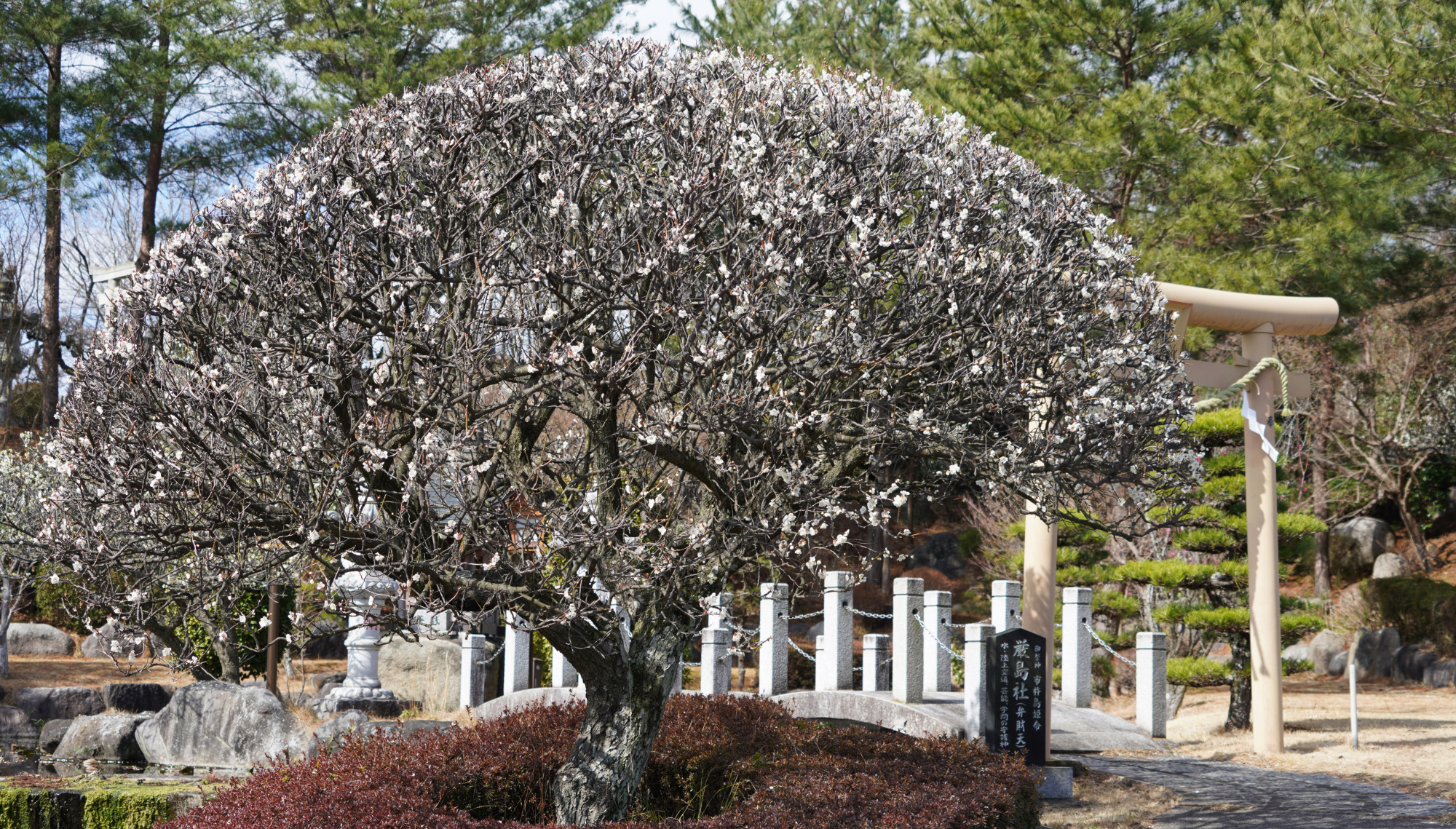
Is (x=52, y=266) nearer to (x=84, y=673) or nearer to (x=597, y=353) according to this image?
(x=84, y=673)

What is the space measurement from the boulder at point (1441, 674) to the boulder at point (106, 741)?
2009cm

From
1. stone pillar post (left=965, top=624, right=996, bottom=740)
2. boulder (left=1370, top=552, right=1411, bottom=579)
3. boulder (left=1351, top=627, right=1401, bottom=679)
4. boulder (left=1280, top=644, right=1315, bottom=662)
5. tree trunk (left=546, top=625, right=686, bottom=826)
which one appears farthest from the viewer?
boulder (left=1370, top=552, right=1411, bottom=579)

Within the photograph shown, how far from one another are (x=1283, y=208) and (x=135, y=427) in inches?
654

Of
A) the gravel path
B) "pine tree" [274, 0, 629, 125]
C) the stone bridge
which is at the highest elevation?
"pine tree" [274, 0, 629, 125]

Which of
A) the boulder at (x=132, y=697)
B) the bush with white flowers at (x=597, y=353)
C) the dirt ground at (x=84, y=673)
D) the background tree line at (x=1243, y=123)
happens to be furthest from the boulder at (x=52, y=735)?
the background tree line at (x=1243, y=123)

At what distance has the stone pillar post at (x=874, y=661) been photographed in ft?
39.1

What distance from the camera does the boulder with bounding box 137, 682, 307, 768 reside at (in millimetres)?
11875

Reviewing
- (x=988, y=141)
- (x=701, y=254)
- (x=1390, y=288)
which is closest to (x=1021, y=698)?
(x=988, y=141)

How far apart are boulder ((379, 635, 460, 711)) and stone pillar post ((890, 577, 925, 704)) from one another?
6.69 meters

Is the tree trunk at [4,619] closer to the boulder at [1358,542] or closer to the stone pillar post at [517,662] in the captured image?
the stone pillar post at [517,662]

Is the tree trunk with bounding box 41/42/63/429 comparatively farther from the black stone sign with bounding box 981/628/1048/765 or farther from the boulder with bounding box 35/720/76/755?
the black stone sign with bounding box 981/628/1048/765

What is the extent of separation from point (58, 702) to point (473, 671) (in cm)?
717

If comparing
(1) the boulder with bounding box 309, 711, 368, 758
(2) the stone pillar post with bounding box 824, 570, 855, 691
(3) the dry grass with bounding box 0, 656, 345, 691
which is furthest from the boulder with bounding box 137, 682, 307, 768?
(2) the stone pillar post with bounding box 824, 570, 855, 691

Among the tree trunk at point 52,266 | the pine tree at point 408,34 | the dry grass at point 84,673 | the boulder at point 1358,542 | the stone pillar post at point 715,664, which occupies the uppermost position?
the pine tree at point 408,34
